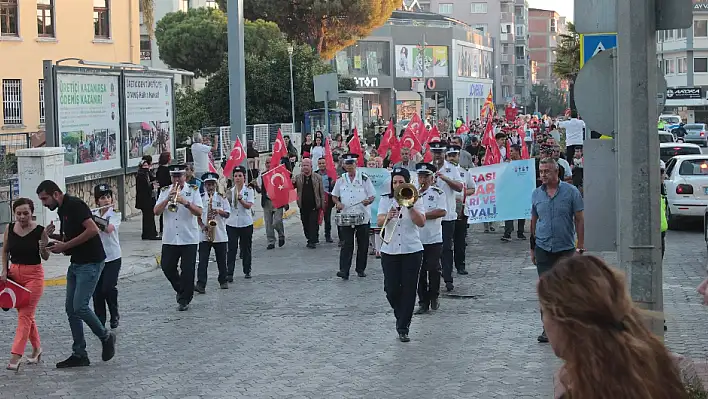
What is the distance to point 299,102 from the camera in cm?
4400

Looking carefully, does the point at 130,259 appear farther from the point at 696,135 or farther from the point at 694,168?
the point at 696,135

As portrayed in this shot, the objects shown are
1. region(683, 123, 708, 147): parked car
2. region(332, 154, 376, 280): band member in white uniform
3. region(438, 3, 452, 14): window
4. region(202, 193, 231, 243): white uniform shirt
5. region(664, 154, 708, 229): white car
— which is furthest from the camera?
region(438, 3, 452, 14): window

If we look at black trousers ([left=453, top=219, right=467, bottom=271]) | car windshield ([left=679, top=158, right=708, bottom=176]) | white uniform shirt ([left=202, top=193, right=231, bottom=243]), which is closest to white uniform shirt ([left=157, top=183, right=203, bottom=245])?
white uniform shirt ([left=202, top=193, right=231, bottom=243])

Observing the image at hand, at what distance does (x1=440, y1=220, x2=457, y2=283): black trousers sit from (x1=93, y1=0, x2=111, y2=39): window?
29493 mm

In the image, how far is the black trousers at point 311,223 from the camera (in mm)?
19500

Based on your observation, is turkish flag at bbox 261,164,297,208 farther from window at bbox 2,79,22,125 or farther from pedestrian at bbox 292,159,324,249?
window at bbox 2,79,22,125

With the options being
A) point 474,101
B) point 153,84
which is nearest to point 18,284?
point 153,84

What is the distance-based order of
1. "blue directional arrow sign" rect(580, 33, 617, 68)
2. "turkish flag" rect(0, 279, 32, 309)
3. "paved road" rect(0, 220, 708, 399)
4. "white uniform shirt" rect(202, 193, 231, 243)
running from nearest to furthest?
"paved road" rect(0, 220, 708, 399) < "turkish flag" rect(0, 279, 32, 309) < "blue directional arrow sign" rect(580, 33, 617, 68) < "white uniform shirt" rect(202, 193, 231, 243)

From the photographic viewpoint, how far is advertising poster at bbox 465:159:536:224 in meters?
19.5

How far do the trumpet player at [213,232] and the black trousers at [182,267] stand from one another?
1303 millimetres

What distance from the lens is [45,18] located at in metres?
38.7

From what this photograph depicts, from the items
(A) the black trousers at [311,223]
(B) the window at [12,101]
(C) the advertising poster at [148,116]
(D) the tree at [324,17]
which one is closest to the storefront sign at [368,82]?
(D) the tree at [324,17]

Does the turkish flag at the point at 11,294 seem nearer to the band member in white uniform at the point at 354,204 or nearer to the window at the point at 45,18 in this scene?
the band member in white uniform at the point at 354,204

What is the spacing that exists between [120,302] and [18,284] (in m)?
4.15
